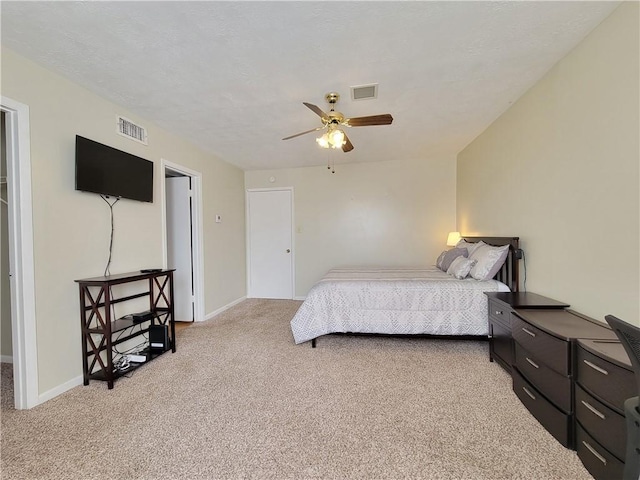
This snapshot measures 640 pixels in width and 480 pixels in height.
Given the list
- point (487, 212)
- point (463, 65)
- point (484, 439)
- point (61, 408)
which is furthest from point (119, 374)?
point (487, 212)

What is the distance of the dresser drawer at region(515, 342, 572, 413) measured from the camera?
4.87ft

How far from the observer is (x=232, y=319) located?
3.96 meters

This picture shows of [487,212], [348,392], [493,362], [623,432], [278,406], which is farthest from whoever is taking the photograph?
[487,212]

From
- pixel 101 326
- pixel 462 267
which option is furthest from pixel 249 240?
pixel 462 267

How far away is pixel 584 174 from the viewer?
1856mm

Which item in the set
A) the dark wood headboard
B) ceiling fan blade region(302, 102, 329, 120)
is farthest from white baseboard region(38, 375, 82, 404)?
the dark wood headboard

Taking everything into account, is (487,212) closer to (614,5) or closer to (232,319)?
(614,5)

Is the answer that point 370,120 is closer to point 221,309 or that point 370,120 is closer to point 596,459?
point 596,459

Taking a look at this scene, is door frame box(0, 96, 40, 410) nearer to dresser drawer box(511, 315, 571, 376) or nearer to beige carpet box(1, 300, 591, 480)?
beige carpet box(1, 300, 591, 480)

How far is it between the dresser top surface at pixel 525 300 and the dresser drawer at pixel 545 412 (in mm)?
509

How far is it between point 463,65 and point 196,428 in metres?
→ 3.17

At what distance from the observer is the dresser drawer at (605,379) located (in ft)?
3.75

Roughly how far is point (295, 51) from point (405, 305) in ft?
8.07

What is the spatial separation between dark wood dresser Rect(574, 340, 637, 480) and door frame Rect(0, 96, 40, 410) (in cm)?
344
